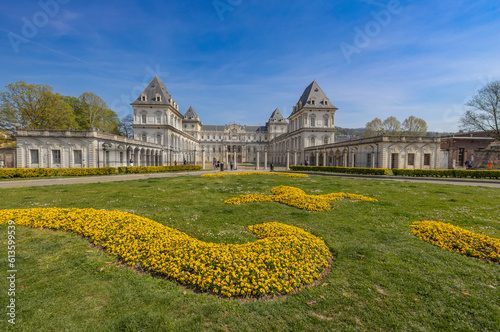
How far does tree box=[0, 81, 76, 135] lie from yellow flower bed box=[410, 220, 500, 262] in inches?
2205

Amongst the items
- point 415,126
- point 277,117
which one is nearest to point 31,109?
point 277,117

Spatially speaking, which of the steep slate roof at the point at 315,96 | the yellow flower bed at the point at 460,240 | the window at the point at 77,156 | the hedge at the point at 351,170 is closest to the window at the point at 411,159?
the hedge at the point at 351,170

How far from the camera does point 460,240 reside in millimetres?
5680

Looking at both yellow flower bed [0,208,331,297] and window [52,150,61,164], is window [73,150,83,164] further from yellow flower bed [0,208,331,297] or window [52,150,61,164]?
yellow flower bed [0,208,331,297]

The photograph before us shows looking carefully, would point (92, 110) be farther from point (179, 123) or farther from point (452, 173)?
point (452, 173)

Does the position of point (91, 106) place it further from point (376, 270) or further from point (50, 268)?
point (376, 270)

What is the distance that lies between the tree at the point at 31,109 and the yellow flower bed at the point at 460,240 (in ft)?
184

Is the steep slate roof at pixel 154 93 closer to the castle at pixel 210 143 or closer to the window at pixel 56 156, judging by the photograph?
the castle at pixel 210 143

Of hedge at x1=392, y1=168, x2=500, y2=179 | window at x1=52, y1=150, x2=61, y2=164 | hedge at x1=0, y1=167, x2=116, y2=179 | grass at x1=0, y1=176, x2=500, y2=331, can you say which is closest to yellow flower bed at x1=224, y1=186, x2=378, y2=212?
grass at x1=0, y1=176, x2=500, y2=331

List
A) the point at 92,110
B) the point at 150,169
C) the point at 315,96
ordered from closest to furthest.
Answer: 1. the point at 150,169
2. the point at 92,110
3. the point at 315,96

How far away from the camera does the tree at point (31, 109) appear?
3603 centimetres

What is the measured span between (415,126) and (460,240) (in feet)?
235

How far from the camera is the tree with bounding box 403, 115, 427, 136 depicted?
59725 millimetres

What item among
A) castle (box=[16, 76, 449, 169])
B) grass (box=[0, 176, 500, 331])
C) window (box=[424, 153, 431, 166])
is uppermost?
castle (box=[16, 76, 449, 169])
